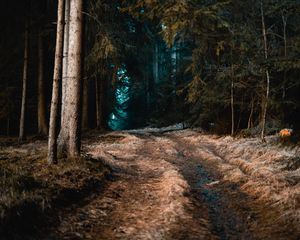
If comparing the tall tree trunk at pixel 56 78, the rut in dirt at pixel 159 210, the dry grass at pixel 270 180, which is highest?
the tall tree trunk at pixel 56 78

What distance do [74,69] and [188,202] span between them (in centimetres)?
445

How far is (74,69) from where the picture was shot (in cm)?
839

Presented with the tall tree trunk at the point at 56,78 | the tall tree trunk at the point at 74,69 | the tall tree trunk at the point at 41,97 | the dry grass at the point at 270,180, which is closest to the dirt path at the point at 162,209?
the dry grass at the point at 270,180

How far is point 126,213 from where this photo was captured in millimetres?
5723

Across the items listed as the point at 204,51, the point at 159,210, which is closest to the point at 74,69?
→ the point at 159,210

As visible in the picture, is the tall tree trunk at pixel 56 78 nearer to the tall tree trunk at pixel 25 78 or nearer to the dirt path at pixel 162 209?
the dirt path at pixel 162 209

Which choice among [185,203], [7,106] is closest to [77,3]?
[185,203]

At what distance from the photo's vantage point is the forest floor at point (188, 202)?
489 cm

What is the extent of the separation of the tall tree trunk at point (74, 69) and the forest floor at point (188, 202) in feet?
3.71

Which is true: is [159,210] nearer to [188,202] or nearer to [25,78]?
[188,202]

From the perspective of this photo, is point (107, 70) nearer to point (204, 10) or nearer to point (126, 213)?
point (204, 10)

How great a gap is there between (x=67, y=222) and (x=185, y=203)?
2219mm

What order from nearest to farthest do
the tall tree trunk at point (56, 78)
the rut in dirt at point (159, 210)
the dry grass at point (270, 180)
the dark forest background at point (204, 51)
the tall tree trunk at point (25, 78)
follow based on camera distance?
the rut in dirt at point (159, 210) → the dry grass at point (270, 180) → the tall tree trunk at point (56, 78) → the dark forest background at point (204, 51) → the tall tree trunk at point (25, 78)

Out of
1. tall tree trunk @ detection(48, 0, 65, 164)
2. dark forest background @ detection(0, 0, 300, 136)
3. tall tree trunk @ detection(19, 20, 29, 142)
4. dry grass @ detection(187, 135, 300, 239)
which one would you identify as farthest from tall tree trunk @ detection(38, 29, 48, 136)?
tall tree trunk @ detection(48, 0, 65, 164)
